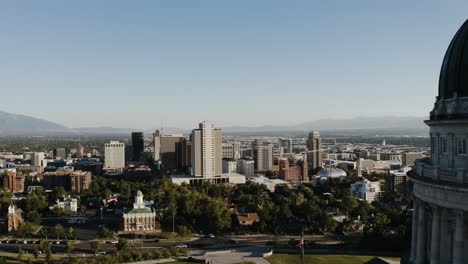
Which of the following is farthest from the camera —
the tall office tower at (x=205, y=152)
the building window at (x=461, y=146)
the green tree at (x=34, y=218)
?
the tall office tower at (x=205, y=152)

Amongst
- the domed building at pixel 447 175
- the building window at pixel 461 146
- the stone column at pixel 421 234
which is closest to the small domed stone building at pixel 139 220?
the domed building at pixel 447 175

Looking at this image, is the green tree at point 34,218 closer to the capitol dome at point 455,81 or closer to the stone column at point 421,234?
the stone column at point 421,234

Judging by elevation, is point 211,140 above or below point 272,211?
above

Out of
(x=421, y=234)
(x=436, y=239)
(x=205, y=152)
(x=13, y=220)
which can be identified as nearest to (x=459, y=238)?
(x=436, y=239)

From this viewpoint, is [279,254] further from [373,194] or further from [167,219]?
[373,194]

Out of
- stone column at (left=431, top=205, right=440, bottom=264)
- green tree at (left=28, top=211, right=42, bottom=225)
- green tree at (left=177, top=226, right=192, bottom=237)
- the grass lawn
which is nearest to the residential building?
green tree at (left=28, top=211, right=42, bottom=225)

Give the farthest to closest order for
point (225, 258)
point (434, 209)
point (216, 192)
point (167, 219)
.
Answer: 1. point (216, 192)
2. point (167, 219)
3. point (225, 258)
4. point (434, 209)

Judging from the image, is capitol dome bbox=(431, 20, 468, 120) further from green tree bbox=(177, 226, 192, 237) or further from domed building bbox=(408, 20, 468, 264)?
green tree bbox=(177, 226, 192, 237)

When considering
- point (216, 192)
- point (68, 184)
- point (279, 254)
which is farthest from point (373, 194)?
point (68, 184)
